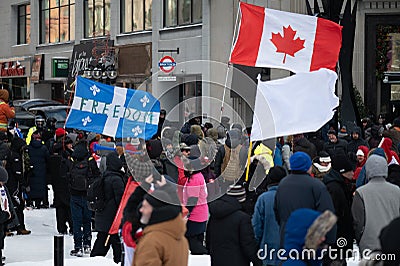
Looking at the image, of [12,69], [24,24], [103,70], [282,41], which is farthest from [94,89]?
[24,24]

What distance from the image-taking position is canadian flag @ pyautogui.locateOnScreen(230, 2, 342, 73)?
42.7 feet

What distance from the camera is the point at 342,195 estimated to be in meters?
9.50

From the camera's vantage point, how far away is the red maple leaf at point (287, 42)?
13.0 meters

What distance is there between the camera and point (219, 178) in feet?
39.4

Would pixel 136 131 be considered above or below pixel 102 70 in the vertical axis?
below

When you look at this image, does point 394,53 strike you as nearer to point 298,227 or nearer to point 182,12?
point 182,12

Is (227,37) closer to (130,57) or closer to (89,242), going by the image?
(130,57)

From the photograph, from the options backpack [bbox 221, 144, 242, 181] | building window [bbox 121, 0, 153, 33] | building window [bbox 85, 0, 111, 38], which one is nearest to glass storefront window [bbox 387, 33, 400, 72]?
building window [bbox 121, 0, 153, 33]

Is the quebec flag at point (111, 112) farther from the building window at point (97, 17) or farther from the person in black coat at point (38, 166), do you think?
the building window at point (97, 17)

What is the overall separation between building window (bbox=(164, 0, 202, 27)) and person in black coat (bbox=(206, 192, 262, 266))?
22.4 m

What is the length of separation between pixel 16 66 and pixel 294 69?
3454 centimetres

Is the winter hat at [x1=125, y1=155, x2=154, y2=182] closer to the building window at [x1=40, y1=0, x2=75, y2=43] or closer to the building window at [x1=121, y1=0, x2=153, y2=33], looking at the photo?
the building window at [x1=121, y1=0, x2=153, y2=33]

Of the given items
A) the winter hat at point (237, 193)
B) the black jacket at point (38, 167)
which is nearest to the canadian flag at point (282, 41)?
the winter hat at point (237, 193)

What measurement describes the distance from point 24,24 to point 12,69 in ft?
9.21
